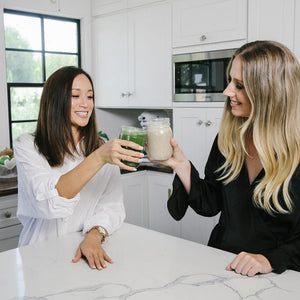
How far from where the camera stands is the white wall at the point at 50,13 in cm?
322

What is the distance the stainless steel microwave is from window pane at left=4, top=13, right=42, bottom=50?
1.25 meters

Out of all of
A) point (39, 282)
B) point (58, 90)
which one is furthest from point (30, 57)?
point (39, 282)

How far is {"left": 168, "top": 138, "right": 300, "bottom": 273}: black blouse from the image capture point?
1404mm

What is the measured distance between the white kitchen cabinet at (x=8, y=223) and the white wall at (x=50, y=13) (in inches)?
33.8

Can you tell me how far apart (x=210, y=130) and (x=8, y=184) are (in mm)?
1459

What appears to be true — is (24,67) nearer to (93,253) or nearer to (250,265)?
(93,253)

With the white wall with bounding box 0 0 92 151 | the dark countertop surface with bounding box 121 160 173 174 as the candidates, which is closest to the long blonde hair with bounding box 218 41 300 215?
the dark countertop surface with bounding box 121 160 173 174

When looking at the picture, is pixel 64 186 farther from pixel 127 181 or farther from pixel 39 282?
pixel 127 181

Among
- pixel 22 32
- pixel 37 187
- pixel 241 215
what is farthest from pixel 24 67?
pixel 241 215

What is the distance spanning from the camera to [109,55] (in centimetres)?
371

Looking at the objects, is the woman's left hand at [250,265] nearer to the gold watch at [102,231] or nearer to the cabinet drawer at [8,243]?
the gold watch at [102,231]

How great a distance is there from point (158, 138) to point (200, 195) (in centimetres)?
38

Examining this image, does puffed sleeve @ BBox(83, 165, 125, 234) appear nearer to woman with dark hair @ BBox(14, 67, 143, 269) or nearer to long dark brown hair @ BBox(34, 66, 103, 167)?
woman with dark hair @ BBox(14, 67, 143, 269)

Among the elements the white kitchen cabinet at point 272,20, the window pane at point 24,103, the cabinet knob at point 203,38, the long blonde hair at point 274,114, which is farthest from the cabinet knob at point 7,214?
the white kitchen cabinet at point 272,20
